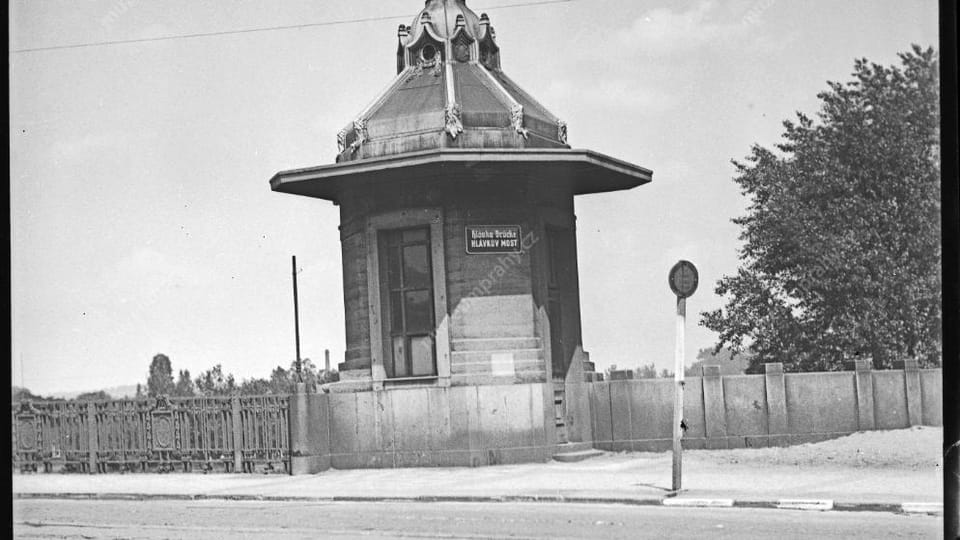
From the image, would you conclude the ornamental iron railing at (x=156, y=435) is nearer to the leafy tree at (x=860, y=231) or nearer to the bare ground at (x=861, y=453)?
the bare ground at (x=861, y=453)

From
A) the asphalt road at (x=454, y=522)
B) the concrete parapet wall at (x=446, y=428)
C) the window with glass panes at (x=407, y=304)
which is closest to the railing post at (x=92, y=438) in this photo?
the concrete parapet wall at (x=446, y=428)

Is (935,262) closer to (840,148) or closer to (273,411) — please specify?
(840,148)

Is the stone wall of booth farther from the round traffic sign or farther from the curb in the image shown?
the curb

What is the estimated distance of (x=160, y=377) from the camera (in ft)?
156

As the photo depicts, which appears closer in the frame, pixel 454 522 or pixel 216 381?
pixel 454 522

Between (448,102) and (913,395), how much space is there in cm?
977

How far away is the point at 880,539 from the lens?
1113 cm

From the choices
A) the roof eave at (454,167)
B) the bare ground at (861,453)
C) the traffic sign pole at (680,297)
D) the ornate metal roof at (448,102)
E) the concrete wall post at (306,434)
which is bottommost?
the bare ground at (861,453)

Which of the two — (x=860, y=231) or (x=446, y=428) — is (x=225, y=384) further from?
(x=860, y=231)

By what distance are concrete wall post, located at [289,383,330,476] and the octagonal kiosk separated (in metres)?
0.34

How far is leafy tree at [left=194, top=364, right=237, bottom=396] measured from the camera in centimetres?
3255

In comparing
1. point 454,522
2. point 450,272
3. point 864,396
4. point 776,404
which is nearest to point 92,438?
point 450,272

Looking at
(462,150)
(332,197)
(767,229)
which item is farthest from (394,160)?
(767,229)

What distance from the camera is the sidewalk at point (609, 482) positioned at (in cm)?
1509
